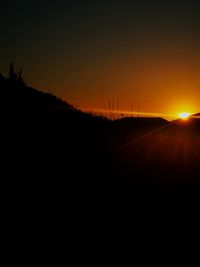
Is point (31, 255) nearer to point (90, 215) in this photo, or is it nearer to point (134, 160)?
point (90, 215)

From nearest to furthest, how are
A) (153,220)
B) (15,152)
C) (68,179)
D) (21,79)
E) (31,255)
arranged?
(31,255), (153,220), (68,179), (15,152), (21,79)

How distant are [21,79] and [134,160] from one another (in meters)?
20.0

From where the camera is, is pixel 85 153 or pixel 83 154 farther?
pixel 85 153

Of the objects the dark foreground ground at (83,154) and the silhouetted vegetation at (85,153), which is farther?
the silhouetted vegetation at (85,153)

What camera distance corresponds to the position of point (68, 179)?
1181 cm

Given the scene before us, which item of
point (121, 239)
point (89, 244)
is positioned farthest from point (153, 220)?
point (89, 244)

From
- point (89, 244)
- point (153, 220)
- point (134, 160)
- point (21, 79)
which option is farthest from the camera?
point (21, 79)

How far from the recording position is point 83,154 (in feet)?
52.1

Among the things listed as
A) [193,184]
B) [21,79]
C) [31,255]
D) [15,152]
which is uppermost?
[21,79]

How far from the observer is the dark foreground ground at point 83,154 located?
1173 centimetres

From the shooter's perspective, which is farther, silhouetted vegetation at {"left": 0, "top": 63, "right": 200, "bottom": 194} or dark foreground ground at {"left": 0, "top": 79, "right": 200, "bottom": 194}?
silhouetted vegetation at {"left": 0, "top": 63, "right": 200, "bottom": 194}

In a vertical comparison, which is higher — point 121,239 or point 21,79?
point 21,79

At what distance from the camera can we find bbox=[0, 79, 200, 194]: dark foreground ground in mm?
11727

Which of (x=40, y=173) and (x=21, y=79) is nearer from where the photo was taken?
(x=40, y=173)
